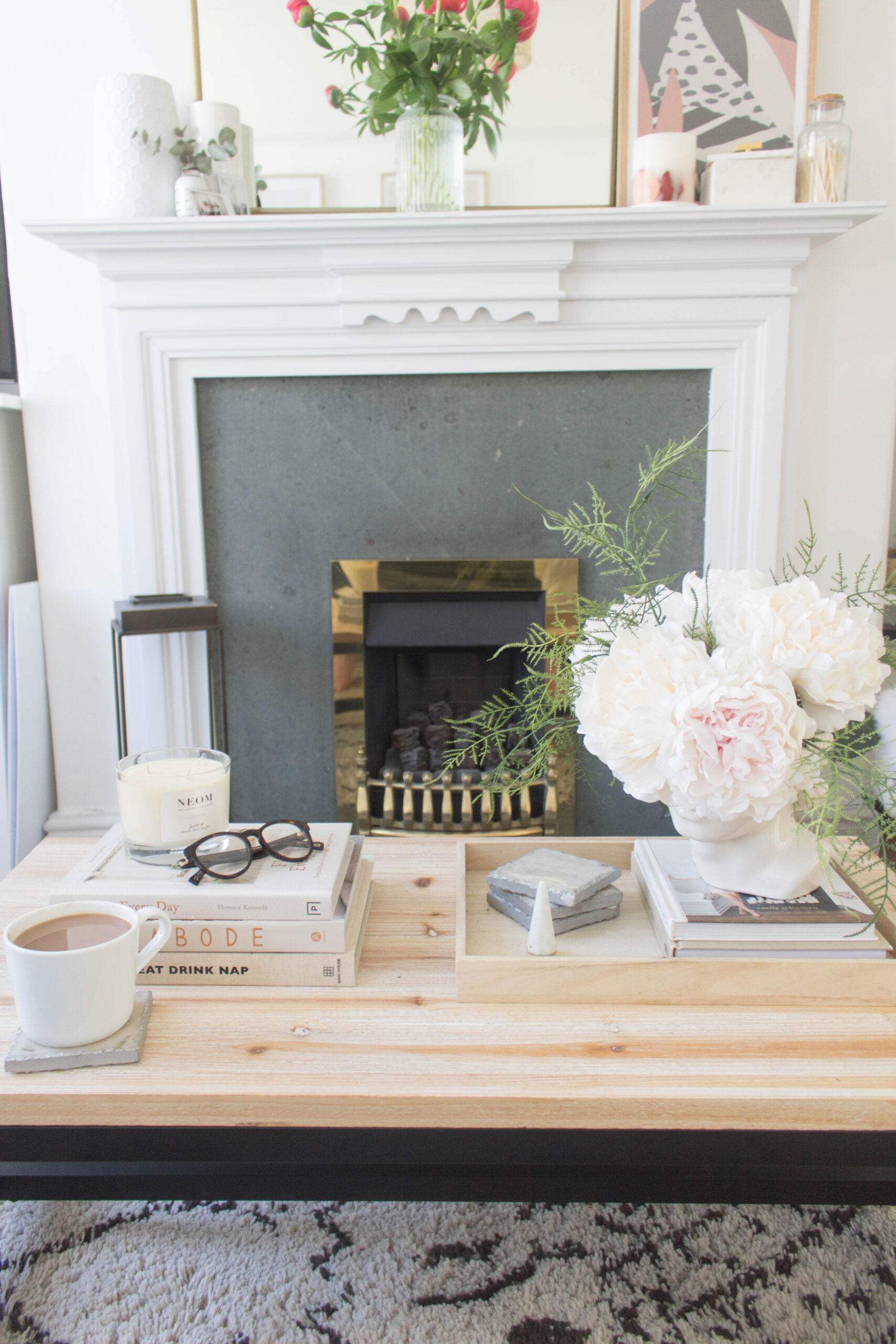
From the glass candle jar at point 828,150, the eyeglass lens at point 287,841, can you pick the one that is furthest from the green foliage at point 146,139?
the eyeglass lens at point 287,841

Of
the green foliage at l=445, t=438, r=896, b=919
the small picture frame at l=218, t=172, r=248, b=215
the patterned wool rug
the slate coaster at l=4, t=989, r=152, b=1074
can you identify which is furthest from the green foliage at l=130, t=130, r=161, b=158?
the patterned wool rug

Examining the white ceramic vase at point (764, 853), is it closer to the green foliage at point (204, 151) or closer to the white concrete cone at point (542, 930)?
the white concrete cone at point (542, 930)

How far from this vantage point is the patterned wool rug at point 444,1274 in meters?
0.96

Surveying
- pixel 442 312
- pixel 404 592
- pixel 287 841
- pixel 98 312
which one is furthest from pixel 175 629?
pixel 287 841

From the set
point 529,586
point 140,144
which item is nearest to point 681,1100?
point 529,586

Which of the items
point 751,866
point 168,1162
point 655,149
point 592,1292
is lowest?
point 592,1292

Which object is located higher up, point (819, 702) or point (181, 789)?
point (819, 702)

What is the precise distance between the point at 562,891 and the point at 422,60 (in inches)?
62.3

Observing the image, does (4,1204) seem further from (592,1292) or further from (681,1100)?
(681,1100)

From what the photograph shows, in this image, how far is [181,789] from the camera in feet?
3.21

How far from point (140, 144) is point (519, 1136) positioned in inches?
76.3

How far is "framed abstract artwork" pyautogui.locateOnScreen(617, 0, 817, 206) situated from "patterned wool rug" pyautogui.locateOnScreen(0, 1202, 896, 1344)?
1949 mm

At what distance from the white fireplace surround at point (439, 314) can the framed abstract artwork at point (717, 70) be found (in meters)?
0.26

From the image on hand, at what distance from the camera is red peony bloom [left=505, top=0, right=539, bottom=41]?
68.5 inches
